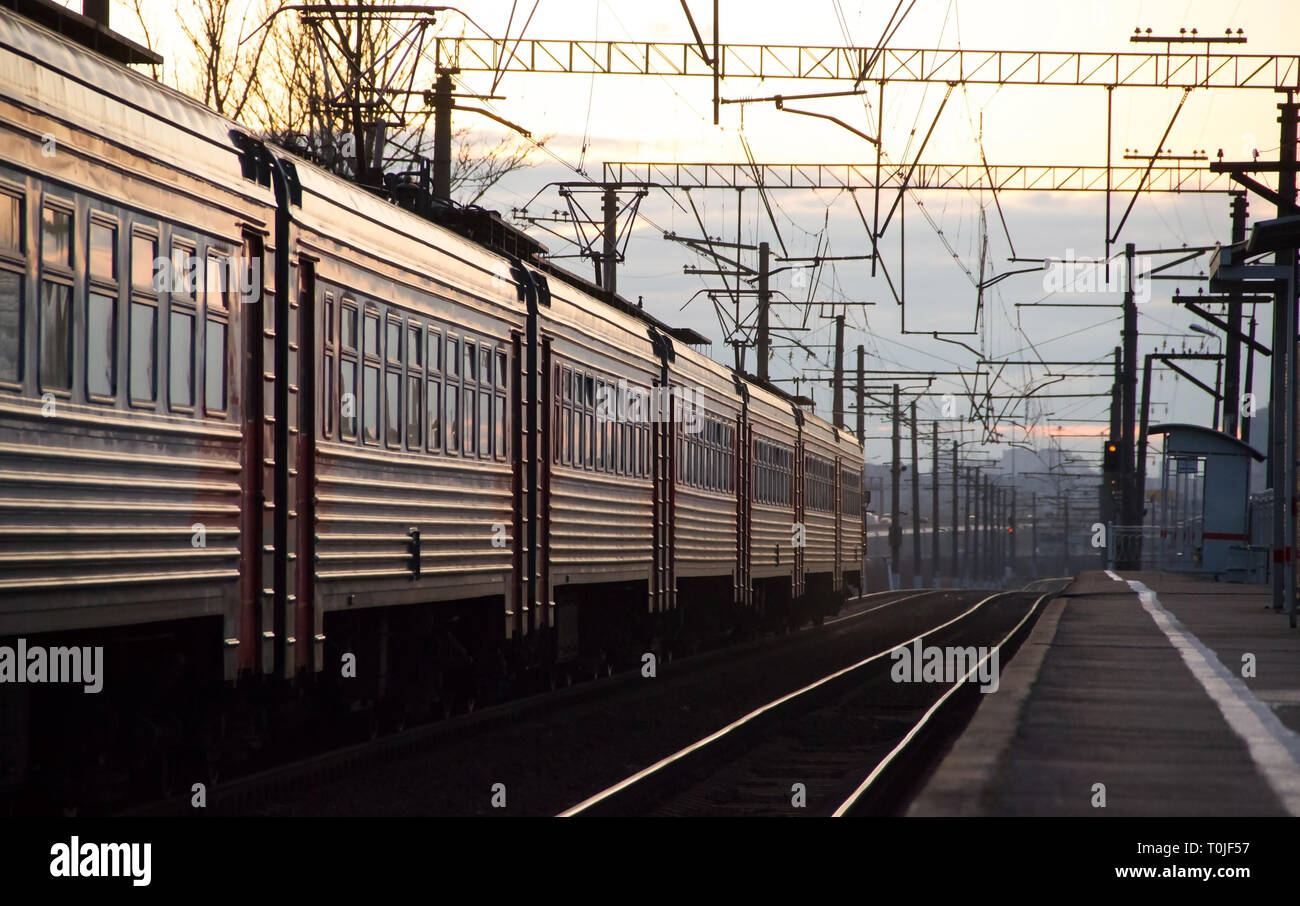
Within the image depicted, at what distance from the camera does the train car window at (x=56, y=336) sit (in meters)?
7.75

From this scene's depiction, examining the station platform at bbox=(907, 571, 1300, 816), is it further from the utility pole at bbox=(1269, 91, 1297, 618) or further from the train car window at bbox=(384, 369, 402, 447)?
the train car window at bbox=(384, 369, 402, 447)

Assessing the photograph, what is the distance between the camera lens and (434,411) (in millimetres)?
12883

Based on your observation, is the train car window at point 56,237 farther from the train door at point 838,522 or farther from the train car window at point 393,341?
the train door at point 838,522

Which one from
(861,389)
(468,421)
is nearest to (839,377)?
(861,389)

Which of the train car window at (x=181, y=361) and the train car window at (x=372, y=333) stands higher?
the train car window at (x=372, y=333)

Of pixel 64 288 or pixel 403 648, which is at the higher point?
pixel 64 288

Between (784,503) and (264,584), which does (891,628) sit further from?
(264,584)

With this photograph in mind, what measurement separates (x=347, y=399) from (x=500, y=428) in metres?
3.35

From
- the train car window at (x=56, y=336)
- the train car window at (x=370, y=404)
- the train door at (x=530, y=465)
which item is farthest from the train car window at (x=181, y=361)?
the train door at (x=530, y=465)

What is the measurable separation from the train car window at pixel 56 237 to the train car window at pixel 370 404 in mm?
3652

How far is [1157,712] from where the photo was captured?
14977 millimetres

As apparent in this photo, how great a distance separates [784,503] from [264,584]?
20.4m

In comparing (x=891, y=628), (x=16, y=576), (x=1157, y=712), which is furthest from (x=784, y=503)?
(x=16, y=576)
